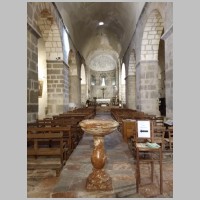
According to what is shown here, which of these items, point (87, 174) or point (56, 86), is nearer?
point (87, 174)

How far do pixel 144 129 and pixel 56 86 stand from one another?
24.3 ft

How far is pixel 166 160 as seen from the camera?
469 cm

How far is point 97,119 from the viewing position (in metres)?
3.68

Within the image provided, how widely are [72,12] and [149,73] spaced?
525 cm

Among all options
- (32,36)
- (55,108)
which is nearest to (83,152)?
(32,36)

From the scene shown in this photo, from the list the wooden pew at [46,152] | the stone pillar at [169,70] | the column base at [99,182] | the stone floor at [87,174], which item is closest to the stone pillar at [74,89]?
the stone pillar at [169,70]

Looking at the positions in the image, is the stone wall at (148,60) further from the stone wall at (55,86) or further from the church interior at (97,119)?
the stone wall at (55,86)

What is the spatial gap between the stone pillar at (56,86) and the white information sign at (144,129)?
7.25 meters

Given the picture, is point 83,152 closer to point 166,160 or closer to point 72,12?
point 166,160

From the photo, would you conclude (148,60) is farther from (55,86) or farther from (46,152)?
(46,152)

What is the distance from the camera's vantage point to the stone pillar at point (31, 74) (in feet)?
17.9

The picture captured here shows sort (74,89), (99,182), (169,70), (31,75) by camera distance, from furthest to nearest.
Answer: (74,89) → (169,70) → (31,75) → (99,182)

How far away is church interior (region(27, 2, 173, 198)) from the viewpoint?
329cm

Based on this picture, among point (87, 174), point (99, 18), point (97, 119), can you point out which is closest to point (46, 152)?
point (87, 174)
